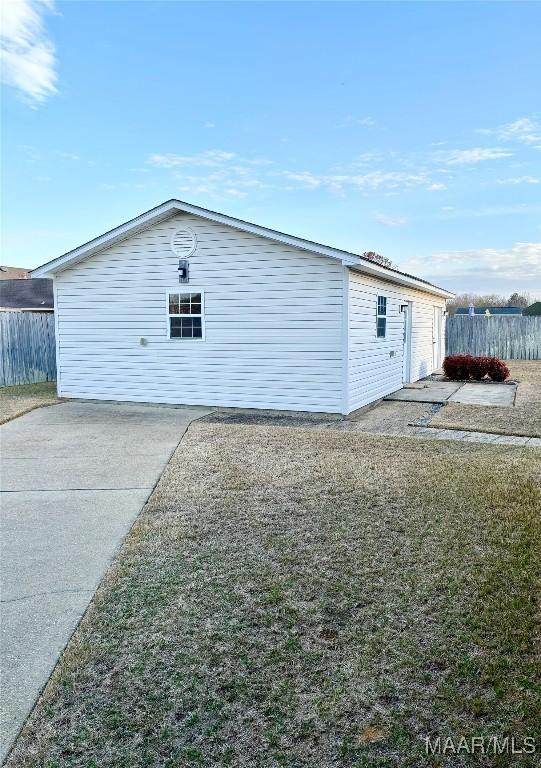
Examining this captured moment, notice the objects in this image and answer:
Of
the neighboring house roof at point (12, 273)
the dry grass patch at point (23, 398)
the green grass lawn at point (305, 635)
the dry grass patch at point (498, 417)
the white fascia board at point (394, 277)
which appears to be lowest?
the green grass lawn at point (305, 635)

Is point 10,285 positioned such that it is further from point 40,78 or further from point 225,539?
point 225,539

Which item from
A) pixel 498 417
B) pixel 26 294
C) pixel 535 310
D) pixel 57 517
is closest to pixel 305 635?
pixel 57 517

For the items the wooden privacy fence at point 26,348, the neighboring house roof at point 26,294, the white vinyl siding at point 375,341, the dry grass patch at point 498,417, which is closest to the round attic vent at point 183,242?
the white vinyl siding at point 375,341

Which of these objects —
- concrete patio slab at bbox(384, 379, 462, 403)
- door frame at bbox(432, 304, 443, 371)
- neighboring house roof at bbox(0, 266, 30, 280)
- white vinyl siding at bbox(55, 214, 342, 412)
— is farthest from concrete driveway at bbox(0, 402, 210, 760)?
neighboring house roof at bbox(0, 266, 30, 280)

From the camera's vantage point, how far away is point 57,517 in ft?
16.7

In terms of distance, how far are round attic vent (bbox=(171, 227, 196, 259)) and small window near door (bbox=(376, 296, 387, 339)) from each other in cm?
413

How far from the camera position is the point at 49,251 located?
25266 millimetres

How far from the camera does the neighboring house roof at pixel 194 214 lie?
9531 mm

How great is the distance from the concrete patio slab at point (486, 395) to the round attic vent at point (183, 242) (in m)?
Answer: 6.31

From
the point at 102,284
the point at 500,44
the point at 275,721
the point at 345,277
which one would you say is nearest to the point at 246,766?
the point at 275,721

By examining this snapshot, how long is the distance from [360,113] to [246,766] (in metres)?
15.3

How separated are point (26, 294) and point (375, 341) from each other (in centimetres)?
2432

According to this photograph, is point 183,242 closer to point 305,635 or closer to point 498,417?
point 498,417

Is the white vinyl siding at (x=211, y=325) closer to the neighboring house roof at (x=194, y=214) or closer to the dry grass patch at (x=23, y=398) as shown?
the neighboring house roof at (x=194, y=214)
